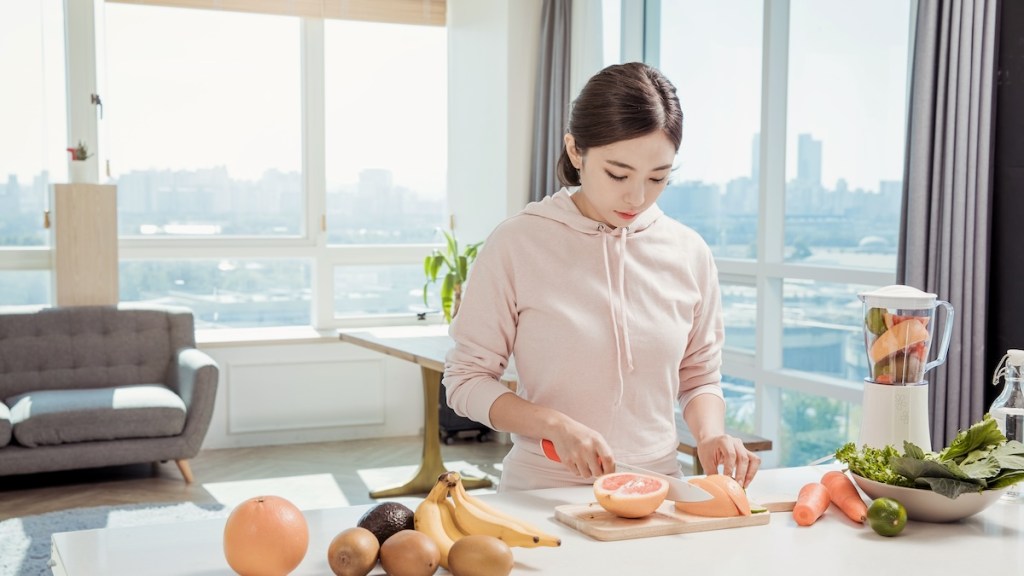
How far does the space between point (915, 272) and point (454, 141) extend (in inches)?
142

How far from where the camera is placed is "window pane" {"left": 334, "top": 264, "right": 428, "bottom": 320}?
623 centimetres

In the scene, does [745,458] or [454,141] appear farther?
[454,141]

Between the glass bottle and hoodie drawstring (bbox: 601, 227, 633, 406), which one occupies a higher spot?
hoodie drawstring (bbox: 601, 227, 633, 406)

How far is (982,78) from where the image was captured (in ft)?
10.00

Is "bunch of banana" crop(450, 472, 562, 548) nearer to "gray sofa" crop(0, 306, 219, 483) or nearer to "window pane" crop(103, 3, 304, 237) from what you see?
"gray sofa" crop(0, 306, 219, 483)

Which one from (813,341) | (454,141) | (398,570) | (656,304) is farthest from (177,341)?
(398,570)

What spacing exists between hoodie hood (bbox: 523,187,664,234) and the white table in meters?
0.52

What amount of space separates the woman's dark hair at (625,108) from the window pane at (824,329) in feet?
7.57

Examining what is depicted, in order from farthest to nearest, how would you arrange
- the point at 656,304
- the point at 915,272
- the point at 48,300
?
the point at 48,300, the point at 915,272, the point at 656,304

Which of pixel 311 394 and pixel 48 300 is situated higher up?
pixel 48 300

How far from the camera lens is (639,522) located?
148cm

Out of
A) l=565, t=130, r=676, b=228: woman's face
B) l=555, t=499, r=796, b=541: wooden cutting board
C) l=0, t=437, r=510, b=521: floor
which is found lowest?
l=0, t=437, r=510, b=521: floor

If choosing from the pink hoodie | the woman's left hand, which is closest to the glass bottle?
the woman's left hand

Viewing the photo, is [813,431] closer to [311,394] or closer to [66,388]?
[311,394]
